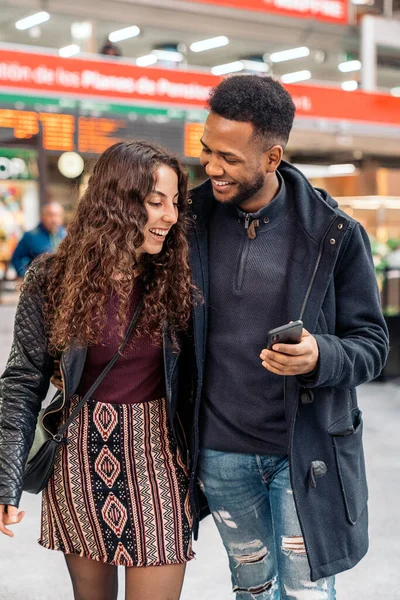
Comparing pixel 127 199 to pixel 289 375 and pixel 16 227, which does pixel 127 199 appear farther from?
pixel 16 227

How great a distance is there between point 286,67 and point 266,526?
1211 cm

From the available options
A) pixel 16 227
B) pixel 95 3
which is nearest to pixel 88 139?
pixel 16 227

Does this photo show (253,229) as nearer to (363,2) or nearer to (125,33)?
(125,33)

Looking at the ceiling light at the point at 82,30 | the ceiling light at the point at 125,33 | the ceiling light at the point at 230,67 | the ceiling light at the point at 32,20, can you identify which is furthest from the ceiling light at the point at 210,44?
the ceiling light at the point at 32,20

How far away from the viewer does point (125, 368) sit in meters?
2.20

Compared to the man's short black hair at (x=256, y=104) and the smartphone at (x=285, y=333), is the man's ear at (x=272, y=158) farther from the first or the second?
the smartphone at (x=285, y=333)

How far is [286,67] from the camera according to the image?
13.6m

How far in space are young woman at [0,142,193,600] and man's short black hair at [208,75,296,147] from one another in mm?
207

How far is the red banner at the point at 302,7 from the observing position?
11.4 meters

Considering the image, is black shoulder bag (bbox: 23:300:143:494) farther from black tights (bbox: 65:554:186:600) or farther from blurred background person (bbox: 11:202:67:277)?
blurred background person (bbox: 11:202:67:277)

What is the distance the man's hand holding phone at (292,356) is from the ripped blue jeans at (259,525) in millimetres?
335

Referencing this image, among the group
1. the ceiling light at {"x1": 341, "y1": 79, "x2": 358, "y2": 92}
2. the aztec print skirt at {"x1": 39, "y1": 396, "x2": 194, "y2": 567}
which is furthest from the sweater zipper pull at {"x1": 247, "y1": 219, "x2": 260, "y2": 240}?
the ceiling light at {"x1": 341, "y1": 79, "x2": 358, "y2": 92}

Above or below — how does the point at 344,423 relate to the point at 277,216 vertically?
below

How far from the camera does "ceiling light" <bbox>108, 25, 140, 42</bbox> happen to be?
11891mm
